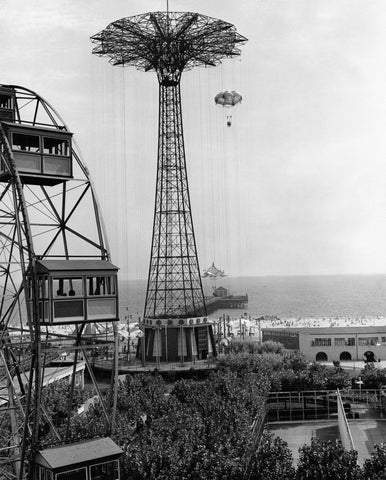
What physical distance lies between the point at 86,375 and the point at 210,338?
44.9ft

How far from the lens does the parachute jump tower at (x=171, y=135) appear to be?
66.8 metres

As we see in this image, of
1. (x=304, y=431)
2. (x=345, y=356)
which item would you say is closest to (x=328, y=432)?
(x=304, y=431)

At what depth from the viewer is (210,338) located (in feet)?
238

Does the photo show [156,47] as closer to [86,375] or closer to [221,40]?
[221,40]

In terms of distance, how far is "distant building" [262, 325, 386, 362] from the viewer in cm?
7525

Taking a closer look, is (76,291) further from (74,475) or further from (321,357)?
(321,357)

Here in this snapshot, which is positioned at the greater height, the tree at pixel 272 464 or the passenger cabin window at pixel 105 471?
the passenger cabin window at pixel 105 471

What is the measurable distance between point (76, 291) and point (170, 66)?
2070 inches

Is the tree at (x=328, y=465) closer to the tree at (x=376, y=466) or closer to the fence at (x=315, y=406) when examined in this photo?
the tree at (x=376, y=466)

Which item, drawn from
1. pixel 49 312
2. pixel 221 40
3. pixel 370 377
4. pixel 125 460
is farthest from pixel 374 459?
pixel 221 40

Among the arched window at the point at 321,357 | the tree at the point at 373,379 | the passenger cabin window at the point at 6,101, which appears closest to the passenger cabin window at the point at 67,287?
the passenger cabin window at the point at 6,101

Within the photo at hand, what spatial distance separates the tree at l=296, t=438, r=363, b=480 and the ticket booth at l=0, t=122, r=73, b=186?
14597 millimetres

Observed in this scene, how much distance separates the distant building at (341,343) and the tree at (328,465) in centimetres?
4900

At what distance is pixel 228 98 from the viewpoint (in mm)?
73938
